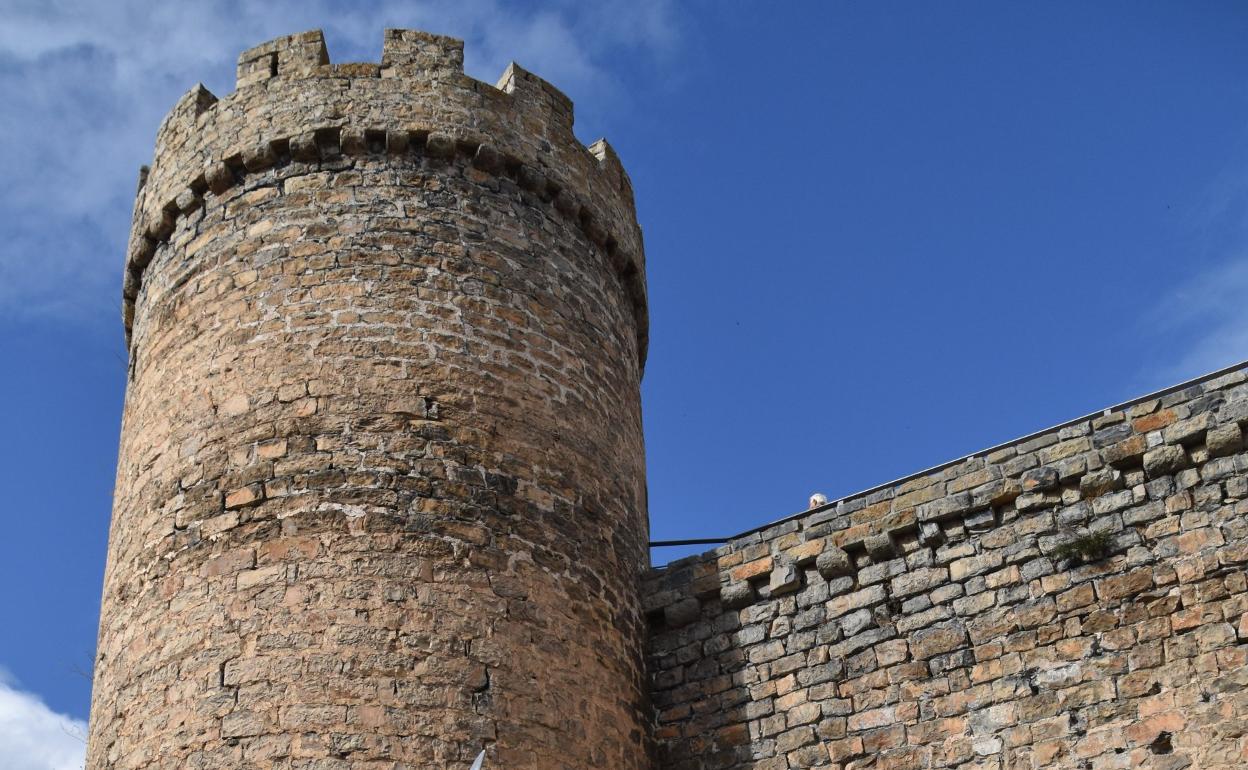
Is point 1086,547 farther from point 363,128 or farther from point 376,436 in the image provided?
point 363,128

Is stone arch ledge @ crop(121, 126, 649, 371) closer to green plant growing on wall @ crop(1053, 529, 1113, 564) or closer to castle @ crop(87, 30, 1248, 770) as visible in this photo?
castle @ crop(87, 30, 1248, 770)

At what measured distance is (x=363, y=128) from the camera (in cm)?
847

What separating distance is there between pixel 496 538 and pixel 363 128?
2725mm

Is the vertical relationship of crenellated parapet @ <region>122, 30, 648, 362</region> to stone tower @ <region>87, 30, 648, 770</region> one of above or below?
above

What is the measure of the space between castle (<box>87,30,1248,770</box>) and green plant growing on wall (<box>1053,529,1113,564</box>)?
0.6 inches

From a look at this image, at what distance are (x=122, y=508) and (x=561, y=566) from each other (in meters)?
2.43

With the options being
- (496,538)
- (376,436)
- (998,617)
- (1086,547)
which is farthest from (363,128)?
(1086,547)

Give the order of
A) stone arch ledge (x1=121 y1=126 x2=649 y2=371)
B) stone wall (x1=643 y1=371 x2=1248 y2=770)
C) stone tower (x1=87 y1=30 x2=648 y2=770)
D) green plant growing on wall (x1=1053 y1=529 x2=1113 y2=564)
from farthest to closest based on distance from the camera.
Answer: stone arch ledge (x1=121 y1=126 x2=649 y2=371) → green plant growing on wall (x1=1053 y1=529 x2=1113 y2=564) → stone wall (x1=643 y1=371 x2=1248 y2=770) → stone tower (x1=87 y1=30 x2=648 y2=770)

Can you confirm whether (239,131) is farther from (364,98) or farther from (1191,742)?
(1191,742)

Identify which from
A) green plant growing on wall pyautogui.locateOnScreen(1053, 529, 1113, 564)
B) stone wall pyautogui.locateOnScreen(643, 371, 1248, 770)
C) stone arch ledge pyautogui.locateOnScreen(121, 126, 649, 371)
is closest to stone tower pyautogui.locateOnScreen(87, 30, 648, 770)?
stone arch ledge pyautogui.locateOnScreen(121, 126, 649, 371)

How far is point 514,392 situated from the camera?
7.86 m

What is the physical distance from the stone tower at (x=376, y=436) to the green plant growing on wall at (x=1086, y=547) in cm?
234

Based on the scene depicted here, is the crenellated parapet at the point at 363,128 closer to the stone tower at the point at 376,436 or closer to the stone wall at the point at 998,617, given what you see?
the stone tower at the point at 376,436

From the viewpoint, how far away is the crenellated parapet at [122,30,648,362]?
8.51 metres
